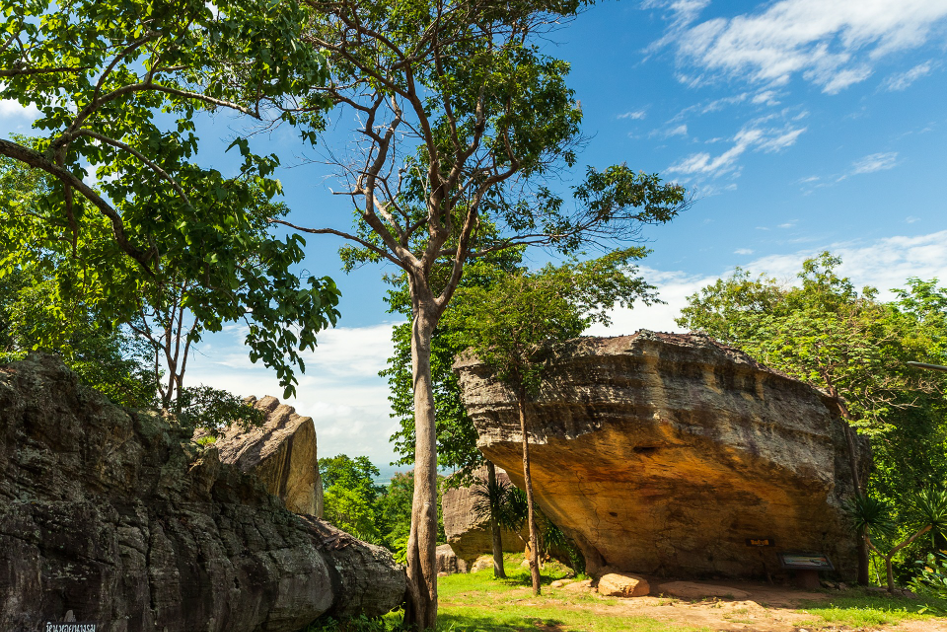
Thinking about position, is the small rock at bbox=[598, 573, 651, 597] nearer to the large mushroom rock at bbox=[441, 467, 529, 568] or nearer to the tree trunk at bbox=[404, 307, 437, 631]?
the large mushroom rock at bbox=[441, 467, 529, 568]

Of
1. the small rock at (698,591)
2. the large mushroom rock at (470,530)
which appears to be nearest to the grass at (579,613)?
the small rock at (698,591)

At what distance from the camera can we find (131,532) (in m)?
6.35

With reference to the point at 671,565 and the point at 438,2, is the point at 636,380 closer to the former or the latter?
the point at 671,565

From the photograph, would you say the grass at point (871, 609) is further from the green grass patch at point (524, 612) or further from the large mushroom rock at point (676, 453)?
the green grass patch at point (524, 612)

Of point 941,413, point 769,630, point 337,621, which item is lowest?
point 769,630

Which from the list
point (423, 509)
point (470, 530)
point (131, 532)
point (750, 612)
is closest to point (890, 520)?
point (750, 612)

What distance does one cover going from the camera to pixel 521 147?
13664 mm

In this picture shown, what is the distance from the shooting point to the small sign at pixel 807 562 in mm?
17484

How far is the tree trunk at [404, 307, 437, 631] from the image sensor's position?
11.0 m

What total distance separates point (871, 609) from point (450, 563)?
17707 millimetres

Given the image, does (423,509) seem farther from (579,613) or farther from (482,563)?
(482,563)

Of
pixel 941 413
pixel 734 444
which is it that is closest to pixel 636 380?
pixel 734 444

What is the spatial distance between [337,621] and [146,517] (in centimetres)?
366

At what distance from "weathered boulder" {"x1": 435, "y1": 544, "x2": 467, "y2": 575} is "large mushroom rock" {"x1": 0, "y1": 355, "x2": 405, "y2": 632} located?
18.7 m
